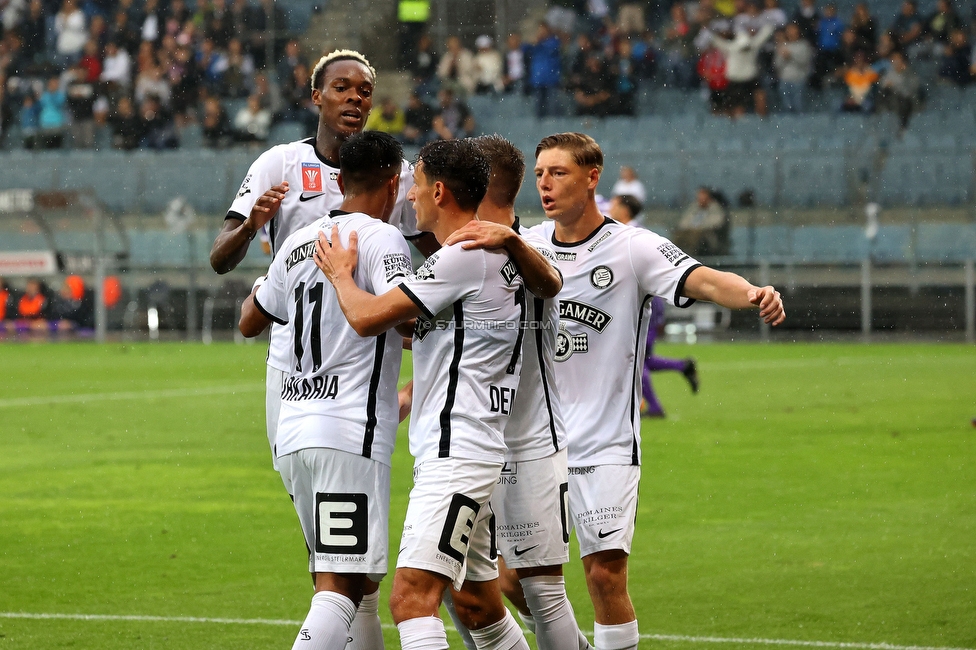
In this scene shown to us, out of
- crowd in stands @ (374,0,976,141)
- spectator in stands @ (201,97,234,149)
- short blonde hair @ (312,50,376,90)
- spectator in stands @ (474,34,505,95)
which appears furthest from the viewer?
spectator in stands @ (201,97,234,149)

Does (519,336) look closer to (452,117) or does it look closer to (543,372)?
(543,372)

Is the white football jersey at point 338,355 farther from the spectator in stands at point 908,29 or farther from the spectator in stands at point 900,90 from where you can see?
the spectator in stands at point 908,29

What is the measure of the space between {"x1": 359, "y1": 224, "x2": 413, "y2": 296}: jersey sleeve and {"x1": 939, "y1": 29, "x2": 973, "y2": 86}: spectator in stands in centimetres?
2288

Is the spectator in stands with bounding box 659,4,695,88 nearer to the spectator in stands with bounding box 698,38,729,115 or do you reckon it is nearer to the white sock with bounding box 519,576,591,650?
the spectator in stands with bounding box 698,38,729,115

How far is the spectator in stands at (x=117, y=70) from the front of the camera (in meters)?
30.1

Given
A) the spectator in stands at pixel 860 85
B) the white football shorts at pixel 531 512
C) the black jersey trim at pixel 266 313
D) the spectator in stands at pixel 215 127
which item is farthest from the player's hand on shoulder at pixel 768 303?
the spectator in stands at pixel 215 127

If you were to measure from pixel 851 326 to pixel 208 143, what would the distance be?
14023mm

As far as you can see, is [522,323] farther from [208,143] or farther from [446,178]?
[208,143]

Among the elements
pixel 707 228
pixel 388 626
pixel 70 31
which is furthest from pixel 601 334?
pixel 70 31

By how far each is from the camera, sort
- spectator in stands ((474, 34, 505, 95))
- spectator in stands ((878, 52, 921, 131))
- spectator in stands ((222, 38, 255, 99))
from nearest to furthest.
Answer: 1. spectator in stands ((878, 52, 921, 131))
2. spectator in stands ((474, 34, 505, 95))
3. spectator in stands ((222, 38, 255, 99))

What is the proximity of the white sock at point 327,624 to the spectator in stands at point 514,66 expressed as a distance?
24.6 meters

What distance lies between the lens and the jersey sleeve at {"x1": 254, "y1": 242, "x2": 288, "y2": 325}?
13.9 feet

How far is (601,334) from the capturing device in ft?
15.6

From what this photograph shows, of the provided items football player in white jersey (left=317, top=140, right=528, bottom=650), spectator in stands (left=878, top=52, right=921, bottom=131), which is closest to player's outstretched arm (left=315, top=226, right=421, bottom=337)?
football player in white jersey (left=317, top=140, right=528, bottom=650)
